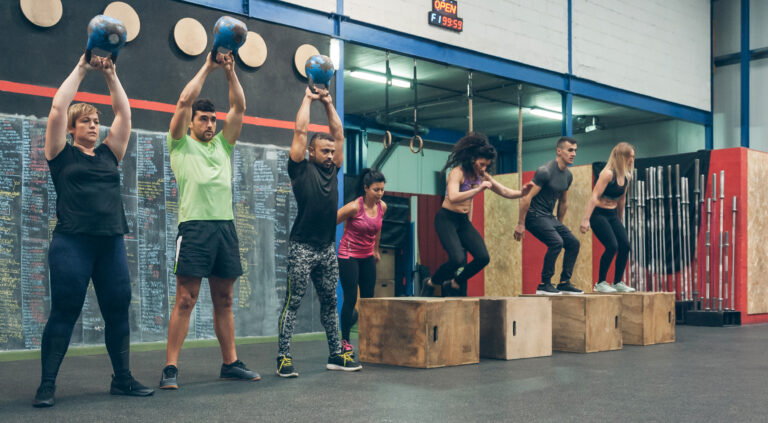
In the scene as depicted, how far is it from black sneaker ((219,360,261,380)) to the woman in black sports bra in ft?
11.0

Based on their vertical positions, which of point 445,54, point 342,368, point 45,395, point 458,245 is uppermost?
point 445,54

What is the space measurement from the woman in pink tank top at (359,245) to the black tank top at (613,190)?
7.51 feet

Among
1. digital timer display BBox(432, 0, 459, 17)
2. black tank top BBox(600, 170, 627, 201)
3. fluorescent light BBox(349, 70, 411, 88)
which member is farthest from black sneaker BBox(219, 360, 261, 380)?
fluorescent light BBox(349, 70, 411, 88)

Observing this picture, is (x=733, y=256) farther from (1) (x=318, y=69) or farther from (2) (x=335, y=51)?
(1) (x=318, y=69)

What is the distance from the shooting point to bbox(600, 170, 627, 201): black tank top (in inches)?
236

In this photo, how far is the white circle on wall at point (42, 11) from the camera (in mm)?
5112

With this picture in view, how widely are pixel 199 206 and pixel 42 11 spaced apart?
277 centimetres

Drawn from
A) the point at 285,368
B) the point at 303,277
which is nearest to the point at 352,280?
the point at 303,277

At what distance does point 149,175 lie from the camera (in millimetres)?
5641

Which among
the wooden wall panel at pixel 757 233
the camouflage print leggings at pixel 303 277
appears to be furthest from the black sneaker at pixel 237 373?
the wooden wall panel at pixel 757 233

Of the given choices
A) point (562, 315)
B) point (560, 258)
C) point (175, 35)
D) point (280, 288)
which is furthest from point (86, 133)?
point (560, 258)

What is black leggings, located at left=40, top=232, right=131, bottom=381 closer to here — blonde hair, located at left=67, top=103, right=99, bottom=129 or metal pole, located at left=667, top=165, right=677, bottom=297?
blonde hair, located at left=67, top=103, right=99, bottom=129

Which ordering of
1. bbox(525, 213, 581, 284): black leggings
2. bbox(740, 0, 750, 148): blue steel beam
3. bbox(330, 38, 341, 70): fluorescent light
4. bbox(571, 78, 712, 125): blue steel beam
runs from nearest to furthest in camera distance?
1. bbox(525, 213, 581, 284): black leggings
2. bbox(330, 38, 341, 70): fluorescent light
3. bbox(571, 78, 712, 125): blue steel beam
4. bbox(740, 0, 750, 148): blue steel beam

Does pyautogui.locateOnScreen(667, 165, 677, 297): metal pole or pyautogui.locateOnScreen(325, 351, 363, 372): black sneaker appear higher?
pyautogui.locateOnScreen(667, 165, 677, 297): metal pole
